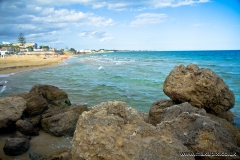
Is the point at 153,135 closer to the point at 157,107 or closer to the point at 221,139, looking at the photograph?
the point at 221,139

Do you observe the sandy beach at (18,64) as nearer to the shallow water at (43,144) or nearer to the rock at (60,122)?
the rock at (60,122)

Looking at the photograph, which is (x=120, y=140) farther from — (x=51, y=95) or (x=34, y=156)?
(x=51, y=95)

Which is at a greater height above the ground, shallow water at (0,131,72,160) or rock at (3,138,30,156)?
rock at (3,138,30,156)

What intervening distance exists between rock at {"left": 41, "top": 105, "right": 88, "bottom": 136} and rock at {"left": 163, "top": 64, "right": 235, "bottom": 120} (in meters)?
3.88

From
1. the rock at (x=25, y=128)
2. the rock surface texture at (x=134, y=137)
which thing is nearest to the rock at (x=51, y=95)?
the rock at (x=25, y=128)

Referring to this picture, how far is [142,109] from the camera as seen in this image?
11.3 metres

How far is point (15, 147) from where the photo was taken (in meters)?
6.34

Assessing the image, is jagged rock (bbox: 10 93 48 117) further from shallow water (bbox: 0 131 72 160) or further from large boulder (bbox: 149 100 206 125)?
large boulder (bbox: 149 100 206 125)

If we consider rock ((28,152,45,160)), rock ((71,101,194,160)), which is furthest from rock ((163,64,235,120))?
rock ((28,152,45,160))

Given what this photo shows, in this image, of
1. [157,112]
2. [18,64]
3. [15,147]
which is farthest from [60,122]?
[18,64]

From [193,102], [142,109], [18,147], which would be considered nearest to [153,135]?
[193,102]

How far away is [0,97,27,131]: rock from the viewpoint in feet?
25.0

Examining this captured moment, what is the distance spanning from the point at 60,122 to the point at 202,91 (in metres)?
5.31

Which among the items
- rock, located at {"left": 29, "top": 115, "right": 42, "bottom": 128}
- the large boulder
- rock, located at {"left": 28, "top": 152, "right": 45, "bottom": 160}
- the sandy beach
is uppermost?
the large boulder
